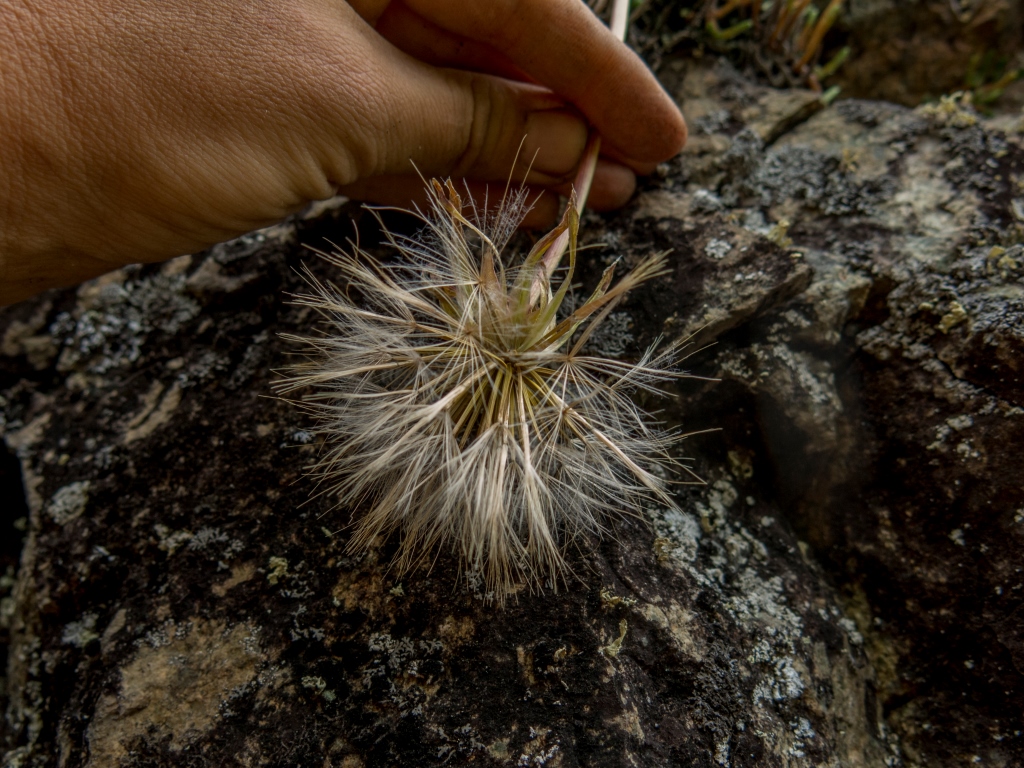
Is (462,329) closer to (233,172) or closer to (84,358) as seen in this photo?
(233,172)

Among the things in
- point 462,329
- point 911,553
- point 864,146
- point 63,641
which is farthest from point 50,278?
point 864,146

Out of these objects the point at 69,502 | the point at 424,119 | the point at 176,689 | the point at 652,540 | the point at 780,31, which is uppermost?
the point at 780,31

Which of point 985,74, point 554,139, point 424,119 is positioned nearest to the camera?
point 424,119

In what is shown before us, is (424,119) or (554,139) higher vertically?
(554,139)

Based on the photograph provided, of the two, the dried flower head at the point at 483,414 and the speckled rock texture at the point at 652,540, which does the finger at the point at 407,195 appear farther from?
the dried flower head at the point at 483,414

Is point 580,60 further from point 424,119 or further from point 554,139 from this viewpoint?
point 424,119

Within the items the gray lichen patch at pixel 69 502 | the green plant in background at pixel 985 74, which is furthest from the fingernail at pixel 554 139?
the green plant in background at pixel 985 74

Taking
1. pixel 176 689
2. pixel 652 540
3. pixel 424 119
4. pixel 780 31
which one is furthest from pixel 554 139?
pixel 176 689

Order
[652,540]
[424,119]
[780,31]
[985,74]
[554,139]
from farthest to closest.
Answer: [985,74]
[780,31]
[554,139]
[424,119]
[652,540]
